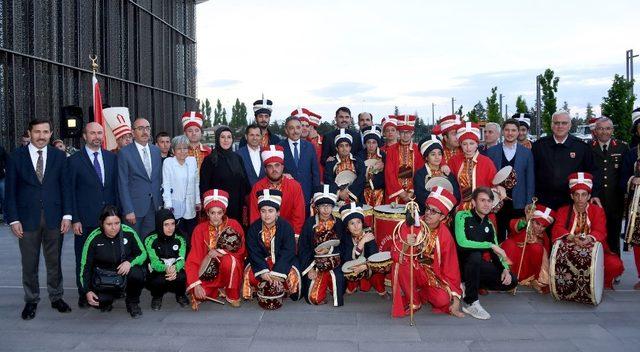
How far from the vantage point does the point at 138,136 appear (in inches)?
228

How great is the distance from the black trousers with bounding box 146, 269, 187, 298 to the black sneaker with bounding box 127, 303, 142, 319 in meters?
0.25

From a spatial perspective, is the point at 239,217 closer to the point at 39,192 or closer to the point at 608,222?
the point at 39,192

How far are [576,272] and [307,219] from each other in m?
2.56

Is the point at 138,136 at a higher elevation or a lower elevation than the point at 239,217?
higher

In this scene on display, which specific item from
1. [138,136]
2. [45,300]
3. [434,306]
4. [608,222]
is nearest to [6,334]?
[45,300]

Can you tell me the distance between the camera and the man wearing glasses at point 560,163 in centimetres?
613

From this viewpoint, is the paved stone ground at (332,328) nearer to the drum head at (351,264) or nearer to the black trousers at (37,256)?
the black trousers at (37,256)

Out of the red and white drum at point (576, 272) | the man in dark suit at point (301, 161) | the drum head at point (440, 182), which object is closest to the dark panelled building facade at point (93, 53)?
the man in dark suit at point (301, 161)

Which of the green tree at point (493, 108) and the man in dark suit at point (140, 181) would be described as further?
the green tree at point (493, 108)

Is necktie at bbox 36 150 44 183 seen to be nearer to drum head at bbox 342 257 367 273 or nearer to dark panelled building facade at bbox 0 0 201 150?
drum head at bbox 342 257 367 273

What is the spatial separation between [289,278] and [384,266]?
918mm

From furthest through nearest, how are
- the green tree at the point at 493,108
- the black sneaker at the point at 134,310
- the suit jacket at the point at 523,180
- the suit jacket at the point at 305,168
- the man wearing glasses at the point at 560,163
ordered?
the green tree at the point at 493,108 < the suit jacket at the point at 305,168 < the suit jacket at the point at 523,180 < the man wearing glasses at the point at 560,163 < the black sneaker at the point at 134,310

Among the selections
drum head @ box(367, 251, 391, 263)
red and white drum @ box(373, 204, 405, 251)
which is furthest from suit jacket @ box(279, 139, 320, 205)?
drum head @ box(367, 251, 391, 263)

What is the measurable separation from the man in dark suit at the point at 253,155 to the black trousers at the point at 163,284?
1657 mm
